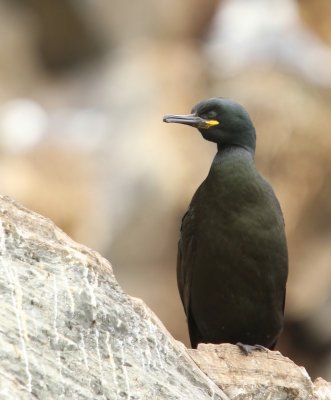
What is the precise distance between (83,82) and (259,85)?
4.87 m

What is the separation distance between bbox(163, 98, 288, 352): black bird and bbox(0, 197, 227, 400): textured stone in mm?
1762

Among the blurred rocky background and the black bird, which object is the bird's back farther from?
the blurred rocky background

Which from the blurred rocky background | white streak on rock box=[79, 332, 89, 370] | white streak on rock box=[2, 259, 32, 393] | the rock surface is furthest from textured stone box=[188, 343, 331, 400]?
the blurred rocky background

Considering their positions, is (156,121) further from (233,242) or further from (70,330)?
(70,330)

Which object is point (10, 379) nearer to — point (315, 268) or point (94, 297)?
→ point (94, 297)

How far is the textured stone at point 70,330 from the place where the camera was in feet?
17.5

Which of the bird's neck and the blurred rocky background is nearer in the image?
the bird's neck

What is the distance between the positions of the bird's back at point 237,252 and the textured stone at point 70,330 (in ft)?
5.76

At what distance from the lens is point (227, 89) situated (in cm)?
1719

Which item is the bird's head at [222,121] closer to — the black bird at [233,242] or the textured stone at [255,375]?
the black bird at [233,242]

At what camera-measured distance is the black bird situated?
7777 mm

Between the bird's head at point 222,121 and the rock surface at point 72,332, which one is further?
the bird's head at point 222,121

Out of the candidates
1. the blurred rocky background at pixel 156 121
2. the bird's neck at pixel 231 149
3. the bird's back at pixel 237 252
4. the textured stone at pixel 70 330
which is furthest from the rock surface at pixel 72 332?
the blurred rocky background at pixel 156 121

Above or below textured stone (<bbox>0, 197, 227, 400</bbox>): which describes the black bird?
above
